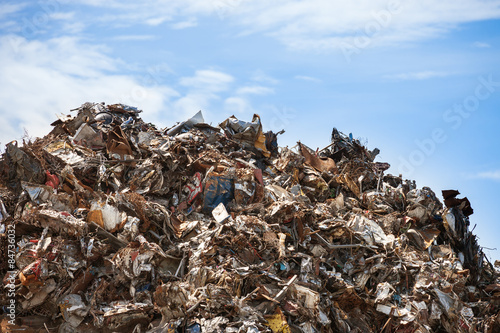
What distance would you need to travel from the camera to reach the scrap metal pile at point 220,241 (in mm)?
7922

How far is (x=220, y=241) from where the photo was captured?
8.64 meters

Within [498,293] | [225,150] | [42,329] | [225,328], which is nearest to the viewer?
[225,328]

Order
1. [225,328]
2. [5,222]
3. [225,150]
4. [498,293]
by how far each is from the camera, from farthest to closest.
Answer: [225,150] → [498,293] → [5,222] → [225,328]

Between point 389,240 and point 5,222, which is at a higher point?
point 389,240

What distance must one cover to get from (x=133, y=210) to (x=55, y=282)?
1.92m

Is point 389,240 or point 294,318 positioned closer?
point 294,318

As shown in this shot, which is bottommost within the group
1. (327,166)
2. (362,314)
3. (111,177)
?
(362,314)

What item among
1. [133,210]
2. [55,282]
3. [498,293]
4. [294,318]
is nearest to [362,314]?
[294,318]

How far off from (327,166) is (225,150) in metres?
2.81

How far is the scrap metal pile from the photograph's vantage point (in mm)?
7922

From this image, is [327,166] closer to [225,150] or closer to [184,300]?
[225,150]

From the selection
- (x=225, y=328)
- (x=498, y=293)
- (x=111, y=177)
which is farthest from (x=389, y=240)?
(x=111, y=177)

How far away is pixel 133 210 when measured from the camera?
936 centimetres

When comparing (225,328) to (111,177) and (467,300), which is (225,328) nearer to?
(111,177)
